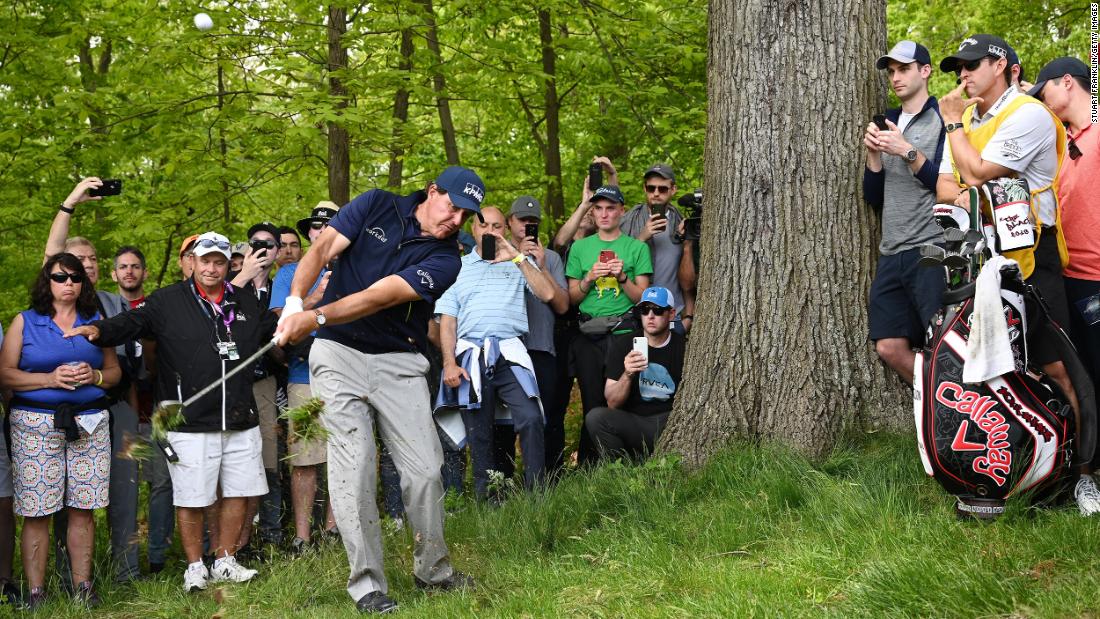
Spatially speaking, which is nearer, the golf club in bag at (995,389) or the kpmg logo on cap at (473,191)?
the golf club in bag at (995,389)

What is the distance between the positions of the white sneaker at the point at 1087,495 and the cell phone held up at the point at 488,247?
4252mm

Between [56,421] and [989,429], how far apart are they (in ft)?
16.9

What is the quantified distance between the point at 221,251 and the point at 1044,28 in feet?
37.0

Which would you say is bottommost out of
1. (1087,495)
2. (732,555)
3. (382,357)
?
(732,555)

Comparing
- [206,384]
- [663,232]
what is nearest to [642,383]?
[663,232]

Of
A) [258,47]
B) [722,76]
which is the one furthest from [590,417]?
[258,47]

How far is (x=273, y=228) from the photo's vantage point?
8289 mm

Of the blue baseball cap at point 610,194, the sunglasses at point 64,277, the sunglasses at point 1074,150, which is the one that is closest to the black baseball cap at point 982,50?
the sunglasses at point 1074,150

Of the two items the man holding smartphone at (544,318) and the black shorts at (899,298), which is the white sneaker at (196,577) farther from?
the black shorts at (899,298)

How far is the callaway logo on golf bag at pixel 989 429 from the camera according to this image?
4.61m

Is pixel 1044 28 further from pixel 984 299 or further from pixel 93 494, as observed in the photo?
pixel 93 494

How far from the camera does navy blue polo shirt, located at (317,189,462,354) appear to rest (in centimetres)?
557

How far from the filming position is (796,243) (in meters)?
6.38

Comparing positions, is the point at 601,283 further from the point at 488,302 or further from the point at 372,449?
the point at 372,449
